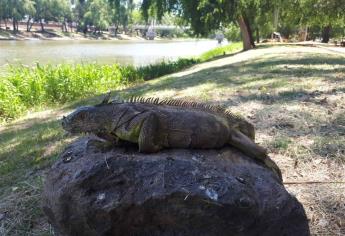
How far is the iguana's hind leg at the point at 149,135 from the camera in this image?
9.91 feet

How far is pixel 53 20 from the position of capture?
299 ft

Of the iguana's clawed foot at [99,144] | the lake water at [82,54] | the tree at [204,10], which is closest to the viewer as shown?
the iguana's clawed foot at [99,144]

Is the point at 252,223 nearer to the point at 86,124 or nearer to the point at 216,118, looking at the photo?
the point at 216,118

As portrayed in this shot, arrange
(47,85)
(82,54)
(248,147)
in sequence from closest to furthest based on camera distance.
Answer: (248,147), (47,85), (82,54)

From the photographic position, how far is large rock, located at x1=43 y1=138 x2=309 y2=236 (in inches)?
112

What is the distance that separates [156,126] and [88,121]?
1.73 feet

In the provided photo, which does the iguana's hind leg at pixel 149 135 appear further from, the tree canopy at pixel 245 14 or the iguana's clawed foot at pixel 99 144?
the tree canopy at pixel 245 14

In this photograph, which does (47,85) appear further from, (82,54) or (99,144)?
(82,54)

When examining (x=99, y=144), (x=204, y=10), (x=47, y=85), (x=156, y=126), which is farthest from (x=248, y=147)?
(x=204, y=10)

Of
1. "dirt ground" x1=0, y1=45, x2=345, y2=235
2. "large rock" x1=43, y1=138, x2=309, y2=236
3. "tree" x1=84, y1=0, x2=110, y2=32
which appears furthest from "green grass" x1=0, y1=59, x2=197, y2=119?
"tree" x1=84, y1=0, x2=110, y2=32

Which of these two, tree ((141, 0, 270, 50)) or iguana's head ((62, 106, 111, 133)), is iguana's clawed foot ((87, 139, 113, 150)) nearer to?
iguana's head ((62, 106, 111, 133))

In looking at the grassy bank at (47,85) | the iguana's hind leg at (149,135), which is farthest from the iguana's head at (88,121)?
the grassy bank at (47,85)

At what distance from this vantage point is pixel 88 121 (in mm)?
3182

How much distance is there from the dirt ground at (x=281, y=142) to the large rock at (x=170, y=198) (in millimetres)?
1030
